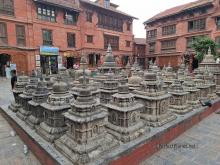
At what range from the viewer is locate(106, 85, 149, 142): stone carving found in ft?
14.0

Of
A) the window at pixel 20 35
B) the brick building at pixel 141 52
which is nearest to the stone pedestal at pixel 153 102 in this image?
the window at pixel 20 35

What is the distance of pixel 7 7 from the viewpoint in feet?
59.5

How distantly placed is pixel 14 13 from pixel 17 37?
8.54 feet

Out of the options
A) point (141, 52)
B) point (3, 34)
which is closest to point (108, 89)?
point (3, 34)

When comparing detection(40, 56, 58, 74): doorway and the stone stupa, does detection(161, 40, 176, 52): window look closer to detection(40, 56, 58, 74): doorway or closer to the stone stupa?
detection(40, 56, 58, 74): doorway

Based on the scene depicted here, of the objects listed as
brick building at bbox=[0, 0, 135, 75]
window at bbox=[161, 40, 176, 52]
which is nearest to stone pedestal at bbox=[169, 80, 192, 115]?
brick building at bbox=[0, 0, 135, 75]

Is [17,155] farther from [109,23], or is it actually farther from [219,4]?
[219,4]

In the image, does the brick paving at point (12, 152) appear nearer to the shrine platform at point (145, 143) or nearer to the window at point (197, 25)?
the shrine platform at point (145, 143)

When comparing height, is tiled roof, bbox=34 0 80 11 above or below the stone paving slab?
above

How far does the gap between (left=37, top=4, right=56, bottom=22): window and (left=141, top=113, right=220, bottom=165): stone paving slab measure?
68.9ft

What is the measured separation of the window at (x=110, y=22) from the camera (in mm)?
25938

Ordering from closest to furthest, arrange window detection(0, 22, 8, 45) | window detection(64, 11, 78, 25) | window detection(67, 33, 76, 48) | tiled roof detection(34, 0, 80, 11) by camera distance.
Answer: window detection(0, 22, 8, 45)
tiled roof detection(34, 0, 80, 11)
window detection(64, 11, 78, 25)
window detection(67, 33, 76, 48)

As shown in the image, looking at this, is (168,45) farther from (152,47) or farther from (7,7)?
(7,7)

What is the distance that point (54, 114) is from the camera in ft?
Result: 14.0
